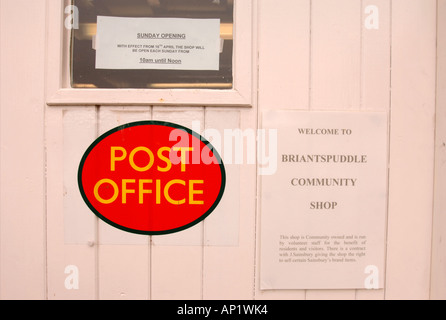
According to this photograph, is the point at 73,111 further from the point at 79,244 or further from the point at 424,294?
the point at 424,294

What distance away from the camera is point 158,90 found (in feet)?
2.80

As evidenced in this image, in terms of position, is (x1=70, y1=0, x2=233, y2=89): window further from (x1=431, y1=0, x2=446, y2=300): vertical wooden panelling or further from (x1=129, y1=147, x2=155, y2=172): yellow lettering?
(x1=431, y1=0, x2=446, y2=300): vertical wooden panelling

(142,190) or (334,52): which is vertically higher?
(334,52)

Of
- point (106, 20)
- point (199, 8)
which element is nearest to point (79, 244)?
point (106, 20)

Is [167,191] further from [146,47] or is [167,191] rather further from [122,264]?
[146,47]

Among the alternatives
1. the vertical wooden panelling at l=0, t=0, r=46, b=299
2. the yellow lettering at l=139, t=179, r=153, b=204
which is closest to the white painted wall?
the vertical wooden panelling at l=0, t=0, r=46, b=299

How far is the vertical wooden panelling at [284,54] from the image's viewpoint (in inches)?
34.0

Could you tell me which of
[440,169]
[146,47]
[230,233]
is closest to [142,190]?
[230,233]

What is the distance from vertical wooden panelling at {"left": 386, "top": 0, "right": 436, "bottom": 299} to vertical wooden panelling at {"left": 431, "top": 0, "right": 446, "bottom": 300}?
14mm

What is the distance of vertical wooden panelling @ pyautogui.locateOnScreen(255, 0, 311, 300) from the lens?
2.84ft

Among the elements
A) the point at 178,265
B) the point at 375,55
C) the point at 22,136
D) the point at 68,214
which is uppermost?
the point at 375,55

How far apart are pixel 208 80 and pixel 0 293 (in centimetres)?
83

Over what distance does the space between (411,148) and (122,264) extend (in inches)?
33.8
